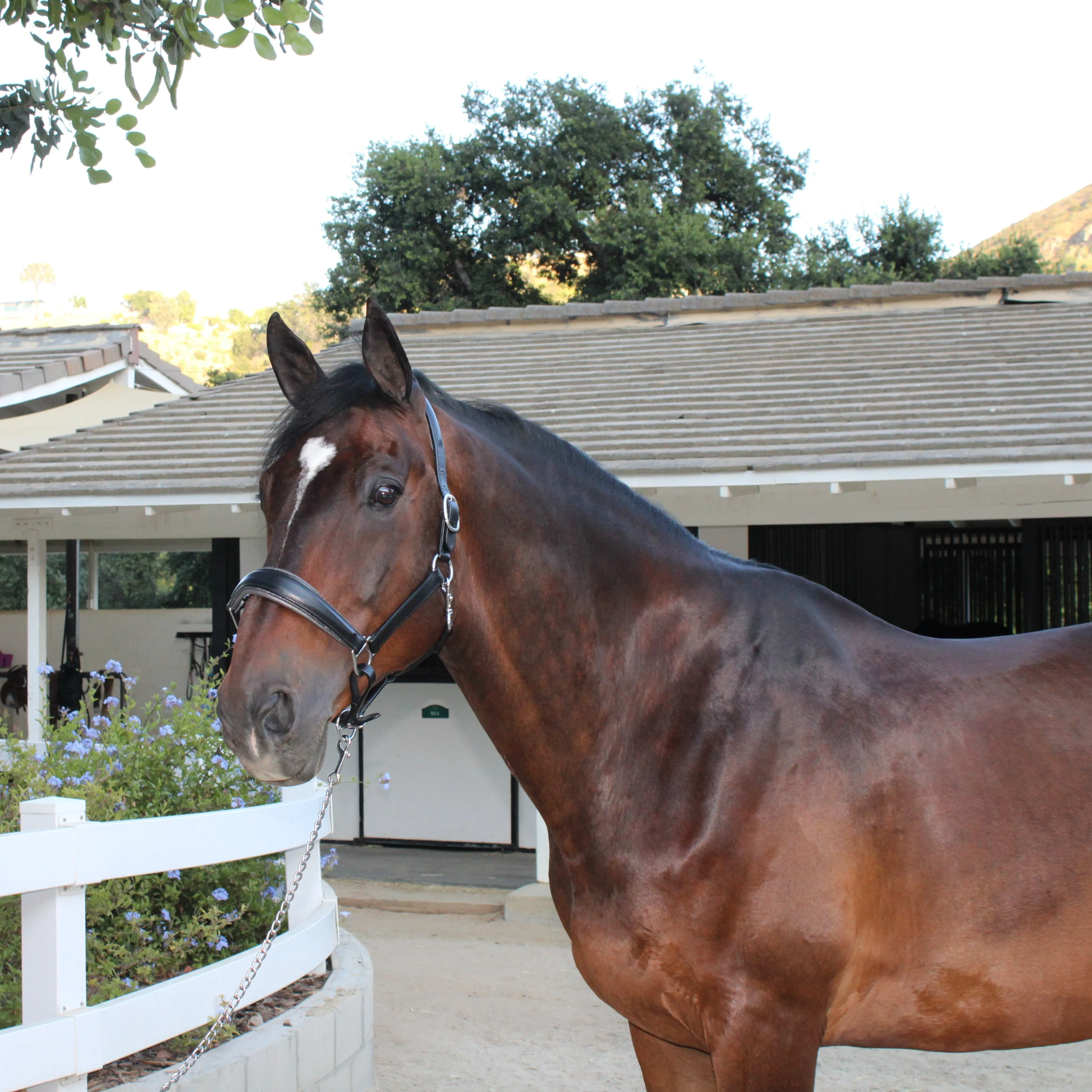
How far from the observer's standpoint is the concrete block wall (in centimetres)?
287

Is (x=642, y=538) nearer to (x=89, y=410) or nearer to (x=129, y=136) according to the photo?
(x=129, y=136)

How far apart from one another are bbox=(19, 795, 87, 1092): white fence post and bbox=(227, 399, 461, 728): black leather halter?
1157mm

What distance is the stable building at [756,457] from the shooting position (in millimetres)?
5953

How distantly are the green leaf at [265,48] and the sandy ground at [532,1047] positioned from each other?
3516 mm

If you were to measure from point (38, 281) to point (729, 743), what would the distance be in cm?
10728

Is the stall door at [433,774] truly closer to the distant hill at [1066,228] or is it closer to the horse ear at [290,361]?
the horse ear at [290,361]

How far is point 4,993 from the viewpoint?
2918 mm

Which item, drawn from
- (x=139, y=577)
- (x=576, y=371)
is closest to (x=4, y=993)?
(x=576, y=371)

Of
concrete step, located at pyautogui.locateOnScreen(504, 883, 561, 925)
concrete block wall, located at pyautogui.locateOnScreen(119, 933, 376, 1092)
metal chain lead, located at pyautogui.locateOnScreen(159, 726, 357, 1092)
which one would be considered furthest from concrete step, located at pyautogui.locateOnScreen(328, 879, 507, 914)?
metal chain lead, located at pyautogui.locateOnScreen(159, 726, 357, 1092)

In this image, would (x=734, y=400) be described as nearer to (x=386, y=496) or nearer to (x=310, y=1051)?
(x=310, y=1051)

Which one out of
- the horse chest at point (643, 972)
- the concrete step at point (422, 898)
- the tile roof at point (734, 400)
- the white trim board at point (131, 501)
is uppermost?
the tile roof at point (734, 400)

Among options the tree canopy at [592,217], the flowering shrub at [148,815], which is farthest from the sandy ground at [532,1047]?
the tree canopy at [592,217]

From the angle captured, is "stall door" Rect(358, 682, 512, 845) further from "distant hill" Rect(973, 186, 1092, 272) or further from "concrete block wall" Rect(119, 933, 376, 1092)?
"distant hill" Rect(973, 186, 1092, 272)

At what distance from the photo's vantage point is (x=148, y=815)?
349cm
